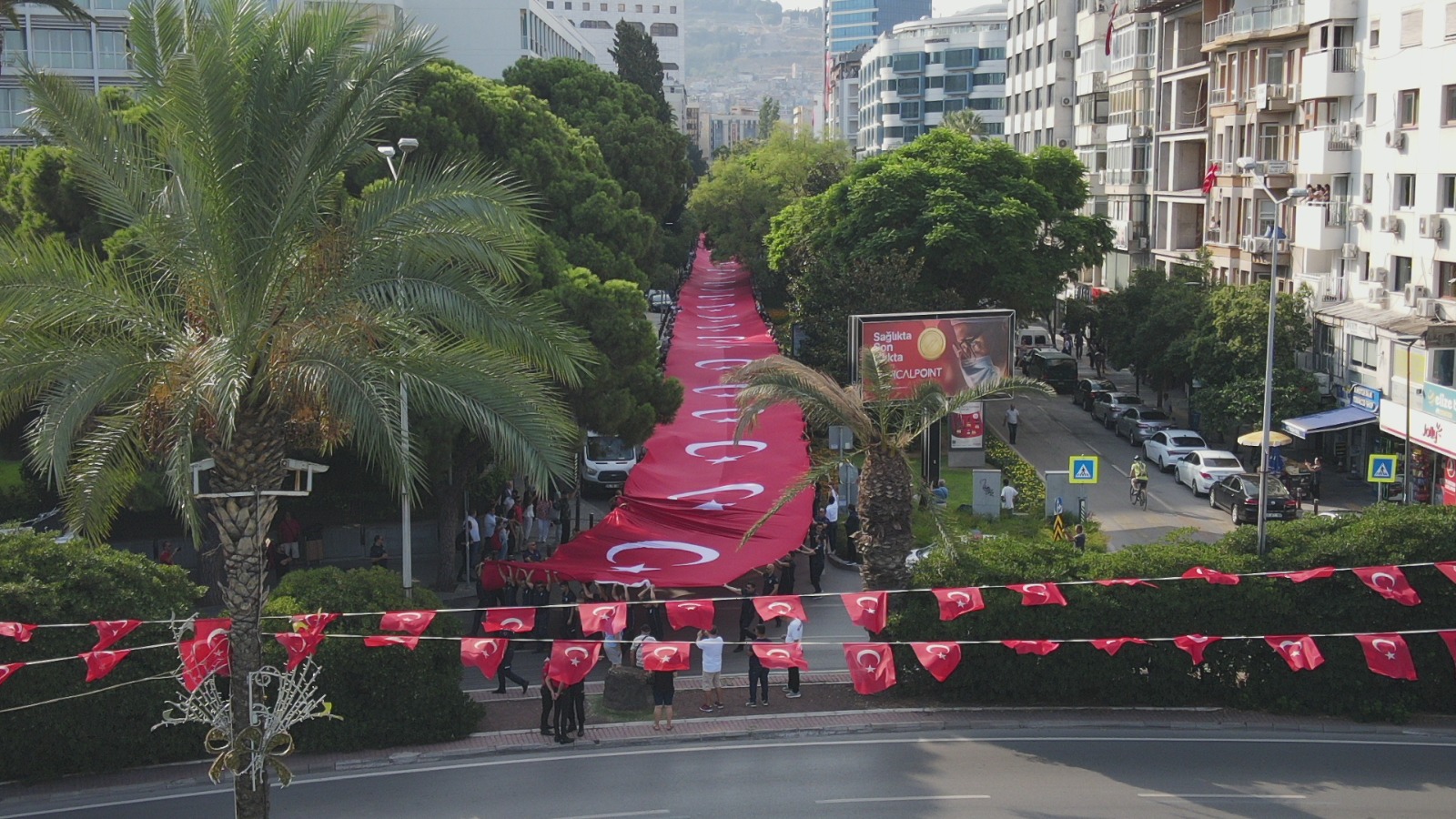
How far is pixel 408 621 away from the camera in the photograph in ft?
64.0

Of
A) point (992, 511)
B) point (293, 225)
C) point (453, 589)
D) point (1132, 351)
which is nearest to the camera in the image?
point (293, 225)

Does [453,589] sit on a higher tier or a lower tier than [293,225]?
lower

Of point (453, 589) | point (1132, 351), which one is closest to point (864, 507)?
point (453, 589)

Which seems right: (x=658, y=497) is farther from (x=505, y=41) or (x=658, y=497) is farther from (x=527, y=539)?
(x=505, y=41)

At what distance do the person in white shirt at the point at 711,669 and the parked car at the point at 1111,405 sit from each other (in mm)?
28294

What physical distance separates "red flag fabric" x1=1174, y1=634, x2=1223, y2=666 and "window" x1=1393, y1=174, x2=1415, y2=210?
81.8 ft

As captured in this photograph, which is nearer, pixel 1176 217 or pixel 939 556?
pixel 939 556

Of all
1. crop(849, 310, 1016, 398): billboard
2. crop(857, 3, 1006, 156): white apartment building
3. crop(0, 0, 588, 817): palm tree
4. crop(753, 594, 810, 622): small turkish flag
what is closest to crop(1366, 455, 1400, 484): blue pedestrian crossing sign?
crop(849, 310, 1016, 398): billboard

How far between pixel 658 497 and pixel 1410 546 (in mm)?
14371

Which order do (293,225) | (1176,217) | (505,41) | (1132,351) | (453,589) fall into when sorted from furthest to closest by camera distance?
(505,41), (1176,217), (1132,351), (453,589), (293,225)

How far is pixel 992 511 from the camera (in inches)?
1356

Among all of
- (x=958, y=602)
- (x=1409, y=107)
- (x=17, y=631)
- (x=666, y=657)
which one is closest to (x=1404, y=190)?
(x=1409, y=107)

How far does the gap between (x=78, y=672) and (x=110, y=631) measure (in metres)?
0.94

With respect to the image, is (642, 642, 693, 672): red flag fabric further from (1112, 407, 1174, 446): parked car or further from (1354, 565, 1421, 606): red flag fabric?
(1112, 407, 1174, 446): parked car
